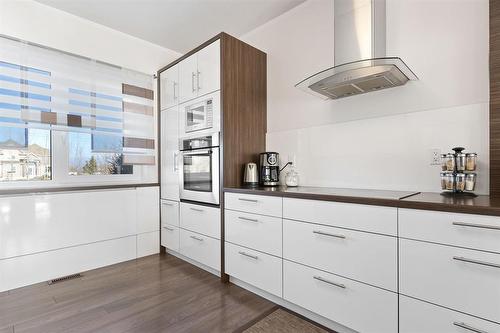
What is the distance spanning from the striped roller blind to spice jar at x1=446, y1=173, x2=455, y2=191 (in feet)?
9.44

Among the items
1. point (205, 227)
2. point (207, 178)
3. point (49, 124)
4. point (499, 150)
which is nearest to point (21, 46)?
point (49, 124)

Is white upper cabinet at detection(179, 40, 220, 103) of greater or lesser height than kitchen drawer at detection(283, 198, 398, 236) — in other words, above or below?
above

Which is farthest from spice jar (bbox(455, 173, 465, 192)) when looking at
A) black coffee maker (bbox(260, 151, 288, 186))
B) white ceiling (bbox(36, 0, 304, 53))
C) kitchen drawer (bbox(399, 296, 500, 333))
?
white ceiling (bbox(36, 0, 304, 53))

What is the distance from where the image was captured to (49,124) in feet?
7.94

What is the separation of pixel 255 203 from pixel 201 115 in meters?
1.10

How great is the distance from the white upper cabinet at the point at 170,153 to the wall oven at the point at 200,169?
0.13m

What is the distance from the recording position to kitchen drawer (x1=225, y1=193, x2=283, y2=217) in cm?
187

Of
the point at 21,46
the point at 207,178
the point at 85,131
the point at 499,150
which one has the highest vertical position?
the point at 21,46

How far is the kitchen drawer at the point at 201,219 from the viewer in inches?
93.4

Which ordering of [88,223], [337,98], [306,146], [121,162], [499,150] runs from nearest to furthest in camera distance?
[499,150] < [337,98] < [306,146] < [88,223] < [121,162]

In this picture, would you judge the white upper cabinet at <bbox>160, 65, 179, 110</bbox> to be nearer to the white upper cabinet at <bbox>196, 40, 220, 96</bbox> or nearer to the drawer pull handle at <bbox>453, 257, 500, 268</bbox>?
the white upper cabinet at <bbox>196, 40, 220, 96</bbox>

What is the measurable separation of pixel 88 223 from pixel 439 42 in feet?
11.0

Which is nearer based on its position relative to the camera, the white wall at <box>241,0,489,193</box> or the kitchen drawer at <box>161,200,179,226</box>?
the white wall at <box>241,0,489,193</box>

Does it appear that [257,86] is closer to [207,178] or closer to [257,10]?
[257,10]
